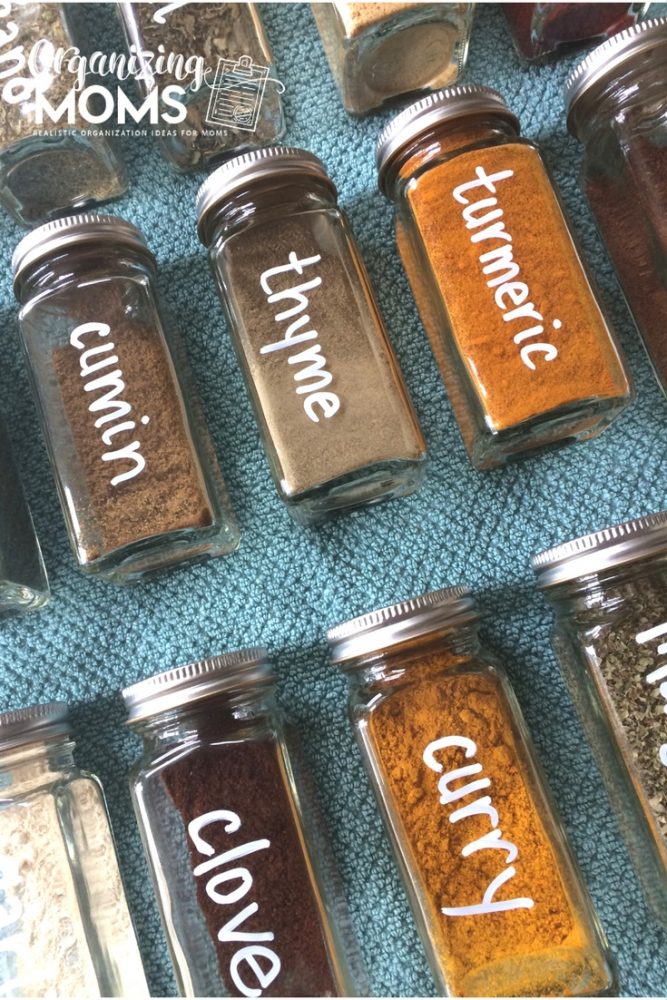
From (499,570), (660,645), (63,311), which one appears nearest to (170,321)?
(63,311)

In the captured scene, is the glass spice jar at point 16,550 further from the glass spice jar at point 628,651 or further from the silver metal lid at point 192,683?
the glass spice jar at point 628,651

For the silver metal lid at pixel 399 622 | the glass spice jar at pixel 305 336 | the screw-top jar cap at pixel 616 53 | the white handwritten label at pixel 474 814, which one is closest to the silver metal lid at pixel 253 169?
the glass spice jar at pixel 305 336

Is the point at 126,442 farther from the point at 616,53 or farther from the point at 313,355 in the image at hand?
the point at 616,53

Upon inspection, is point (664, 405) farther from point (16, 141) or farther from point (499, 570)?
point (16, 141)

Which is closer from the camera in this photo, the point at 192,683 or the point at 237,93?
the point at 192,683

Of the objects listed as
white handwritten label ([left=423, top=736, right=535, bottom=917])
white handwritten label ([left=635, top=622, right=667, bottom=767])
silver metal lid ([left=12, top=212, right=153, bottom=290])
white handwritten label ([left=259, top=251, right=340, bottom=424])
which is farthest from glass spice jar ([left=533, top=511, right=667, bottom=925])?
silver metal lid ([left=12, top=212, right=153, bottom=290])

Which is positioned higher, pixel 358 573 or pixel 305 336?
pixel 305 336

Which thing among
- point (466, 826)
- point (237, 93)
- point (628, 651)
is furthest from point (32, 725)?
point (237, 93)
